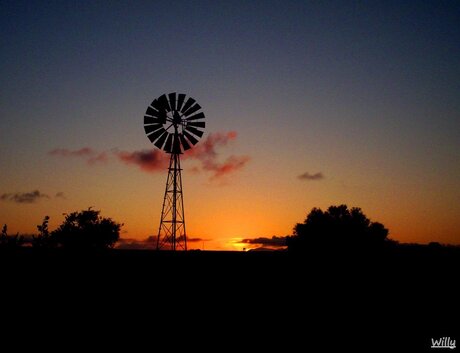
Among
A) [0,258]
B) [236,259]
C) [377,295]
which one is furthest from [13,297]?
[377,295]

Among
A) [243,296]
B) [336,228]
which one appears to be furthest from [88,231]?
[243,296]

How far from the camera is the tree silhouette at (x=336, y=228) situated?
57906mm

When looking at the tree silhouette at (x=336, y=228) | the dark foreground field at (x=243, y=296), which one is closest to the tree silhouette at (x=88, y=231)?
the tree silhouette at (x=336, y=228)

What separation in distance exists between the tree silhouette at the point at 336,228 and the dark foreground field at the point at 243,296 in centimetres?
4465

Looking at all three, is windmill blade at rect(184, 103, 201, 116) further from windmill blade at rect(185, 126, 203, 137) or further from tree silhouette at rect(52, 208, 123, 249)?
tree silhouette at rect(52, 208, 123, 249)

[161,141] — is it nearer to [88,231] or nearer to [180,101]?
[180,101]

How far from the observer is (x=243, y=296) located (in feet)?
39.1

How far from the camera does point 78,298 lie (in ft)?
36.7

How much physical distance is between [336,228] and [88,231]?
1336 inches

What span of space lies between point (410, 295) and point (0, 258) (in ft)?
37.1

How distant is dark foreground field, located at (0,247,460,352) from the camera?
36.2ft

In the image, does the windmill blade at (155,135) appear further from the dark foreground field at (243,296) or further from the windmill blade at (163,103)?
the dark foreground field at (243,296)

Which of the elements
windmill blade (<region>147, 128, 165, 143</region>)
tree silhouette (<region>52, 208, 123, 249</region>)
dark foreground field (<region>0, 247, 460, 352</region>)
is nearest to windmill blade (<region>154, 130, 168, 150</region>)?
windmill blade (<region>147, 128, 165, 143</region>)

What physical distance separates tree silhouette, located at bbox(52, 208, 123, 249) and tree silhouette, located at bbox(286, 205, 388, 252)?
80.8ft
